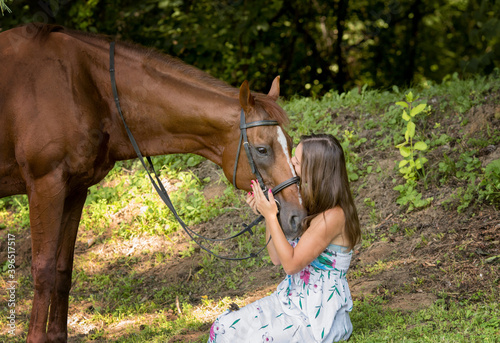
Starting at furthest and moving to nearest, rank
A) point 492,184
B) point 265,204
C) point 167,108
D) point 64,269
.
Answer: point 492,184 < point 64,269 < point 167,108 < point 265,204

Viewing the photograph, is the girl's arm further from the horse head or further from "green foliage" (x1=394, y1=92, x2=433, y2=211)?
"green foliage" (x1=394, y1=92, x2=433, y2=211)

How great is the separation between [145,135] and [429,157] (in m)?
3.08

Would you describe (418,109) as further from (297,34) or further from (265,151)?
(297,34)

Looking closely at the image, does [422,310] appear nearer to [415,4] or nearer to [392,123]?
[392,123]

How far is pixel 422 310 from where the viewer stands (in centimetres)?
316

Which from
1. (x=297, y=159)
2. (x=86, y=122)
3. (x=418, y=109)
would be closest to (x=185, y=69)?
(x=86, y=122)

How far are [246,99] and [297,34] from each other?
304 inches

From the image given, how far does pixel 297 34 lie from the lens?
1034 centimetres

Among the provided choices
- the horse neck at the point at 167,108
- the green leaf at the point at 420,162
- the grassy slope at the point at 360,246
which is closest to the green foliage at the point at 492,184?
the grassy slope at the point at 360,246

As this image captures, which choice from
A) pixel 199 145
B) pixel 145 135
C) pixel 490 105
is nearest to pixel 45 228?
pixel 145 135

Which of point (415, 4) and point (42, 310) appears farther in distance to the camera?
point (415, 4)

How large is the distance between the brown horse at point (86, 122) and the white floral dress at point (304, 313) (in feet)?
1.20

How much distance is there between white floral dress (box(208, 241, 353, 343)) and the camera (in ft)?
8.94

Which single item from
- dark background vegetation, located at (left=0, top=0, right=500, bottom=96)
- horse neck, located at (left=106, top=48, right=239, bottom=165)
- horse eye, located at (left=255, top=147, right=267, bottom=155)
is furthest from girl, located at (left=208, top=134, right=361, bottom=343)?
dark background vegetation, located at (left=0, top=0, right=500, bottom=96)
